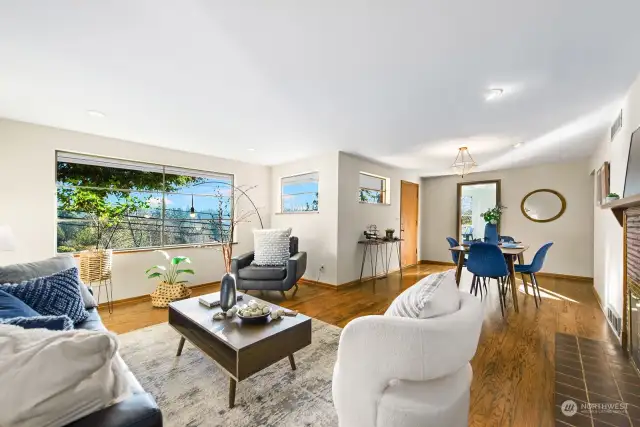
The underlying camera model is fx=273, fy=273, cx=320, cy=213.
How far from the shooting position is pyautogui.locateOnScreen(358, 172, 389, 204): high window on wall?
16.5 feet

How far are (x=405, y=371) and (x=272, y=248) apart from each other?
313 cm

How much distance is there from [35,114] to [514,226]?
24.8 feet

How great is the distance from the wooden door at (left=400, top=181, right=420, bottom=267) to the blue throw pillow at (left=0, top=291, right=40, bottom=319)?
5.61m

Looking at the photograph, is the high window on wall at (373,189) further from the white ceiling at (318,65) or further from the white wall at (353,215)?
the white ceiling at (318,65)

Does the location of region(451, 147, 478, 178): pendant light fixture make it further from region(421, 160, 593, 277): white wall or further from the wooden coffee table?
the wooden coffee table

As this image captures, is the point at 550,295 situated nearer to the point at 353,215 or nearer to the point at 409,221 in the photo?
the point at 409,221

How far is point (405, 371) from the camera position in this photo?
100cm

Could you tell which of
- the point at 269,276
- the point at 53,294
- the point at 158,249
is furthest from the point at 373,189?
the point at 53,294

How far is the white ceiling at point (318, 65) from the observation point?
1432mm

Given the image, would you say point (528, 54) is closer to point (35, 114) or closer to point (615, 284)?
point (615, 284)

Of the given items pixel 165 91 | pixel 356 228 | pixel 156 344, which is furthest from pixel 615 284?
pixel 165 91

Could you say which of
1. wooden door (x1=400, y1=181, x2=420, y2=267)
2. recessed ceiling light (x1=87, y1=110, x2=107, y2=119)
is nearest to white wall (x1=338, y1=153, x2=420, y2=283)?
wooden door (x1=400, y1=181, x2=420, y2=267)

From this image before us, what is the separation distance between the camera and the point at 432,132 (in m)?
3.32

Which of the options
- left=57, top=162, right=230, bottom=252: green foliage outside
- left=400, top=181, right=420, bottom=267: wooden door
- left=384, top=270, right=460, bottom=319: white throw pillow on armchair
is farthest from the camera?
left=400, top=181, right=420, bottom=267: wooden door
